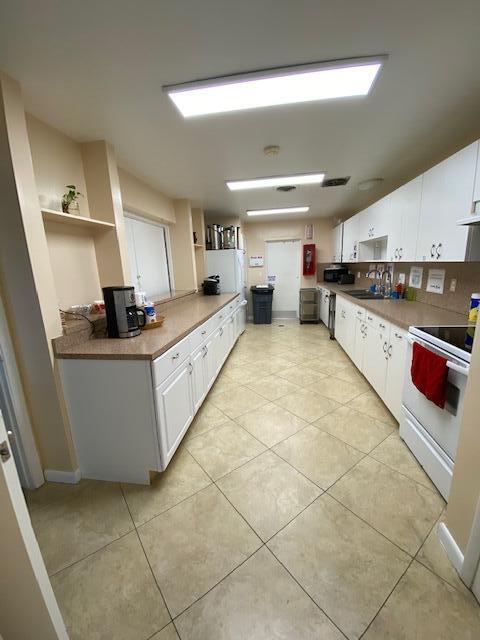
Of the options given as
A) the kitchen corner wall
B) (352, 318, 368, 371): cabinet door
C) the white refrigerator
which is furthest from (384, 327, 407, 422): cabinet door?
the white refrigerator

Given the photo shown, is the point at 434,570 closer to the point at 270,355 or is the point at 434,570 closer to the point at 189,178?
the point at 270,355

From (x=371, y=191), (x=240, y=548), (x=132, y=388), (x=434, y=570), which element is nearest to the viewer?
(x=434, y=570)

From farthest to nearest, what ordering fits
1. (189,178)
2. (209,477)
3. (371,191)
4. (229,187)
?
(371,191), (229,187), (189,178), (209,477)

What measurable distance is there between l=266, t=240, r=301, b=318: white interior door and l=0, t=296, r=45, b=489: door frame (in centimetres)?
505

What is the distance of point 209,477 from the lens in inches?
64.3

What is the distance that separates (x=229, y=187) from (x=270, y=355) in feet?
7.75

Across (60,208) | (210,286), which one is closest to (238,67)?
(60,208)

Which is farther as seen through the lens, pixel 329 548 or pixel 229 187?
pixel 229 187

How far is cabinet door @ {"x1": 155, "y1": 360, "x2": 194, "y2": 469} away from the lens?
1.54m

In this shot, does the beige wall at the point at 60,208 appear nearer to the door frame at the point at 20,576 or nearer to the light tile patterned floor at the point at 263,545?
the door frame at the point at 20,576

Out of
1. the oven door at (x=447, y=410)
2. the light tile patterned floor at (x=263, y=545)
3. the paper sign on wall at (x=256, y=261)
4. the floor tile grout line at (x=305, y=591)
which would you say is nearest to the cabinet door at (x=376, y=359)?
the light tile patterned floor at (x=263, y=545)

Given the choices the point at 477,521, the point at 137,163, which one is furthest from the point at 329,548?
the point at 137,163

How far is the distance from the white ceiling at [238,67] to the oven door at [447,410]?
1.50m

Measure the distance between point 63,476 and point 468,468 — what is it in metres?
2.23
